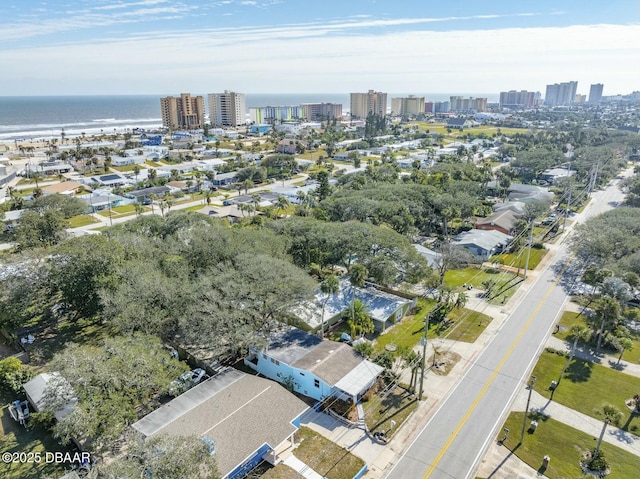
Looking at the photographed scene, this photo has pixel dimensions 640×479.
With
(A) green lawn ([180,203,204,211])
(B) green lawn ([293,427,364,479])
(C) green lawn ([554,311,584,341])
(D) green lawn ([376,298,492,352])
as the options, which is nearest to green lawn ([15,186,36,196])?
(A) green lawn ([180,203,204,211])

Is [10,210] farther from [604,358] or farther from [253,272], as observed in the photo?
[604,358]

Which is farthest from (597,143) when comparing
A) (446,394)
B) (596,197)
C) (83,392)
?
(83,392)

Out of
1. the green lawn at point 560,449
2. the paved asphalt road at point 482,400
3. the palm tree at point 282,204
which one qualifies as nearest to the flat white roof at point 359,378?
the paved asphalt road at point 482,400

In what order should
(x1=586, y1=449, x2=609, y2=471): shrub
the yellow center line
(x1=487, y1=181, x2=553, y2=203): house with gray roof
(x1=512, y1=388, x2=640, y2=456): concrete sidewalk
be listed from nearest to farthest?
(x1=586, y1=449, x2=609, y2=471): shrub < the yellow center line < (x1=512, y1=388, x2=640, y2=456): concrete sidewalk < (x1=487, y1=181, x2=553, y2=203): house with gray roof

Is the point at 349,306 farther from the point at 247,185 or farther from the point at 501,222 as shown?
the point at 247,185

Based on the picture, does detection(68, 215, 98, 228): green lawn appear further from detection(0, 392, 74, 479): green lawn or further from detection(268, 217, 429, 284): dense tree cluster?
detection(0, 392, 74, 479): green lawn
